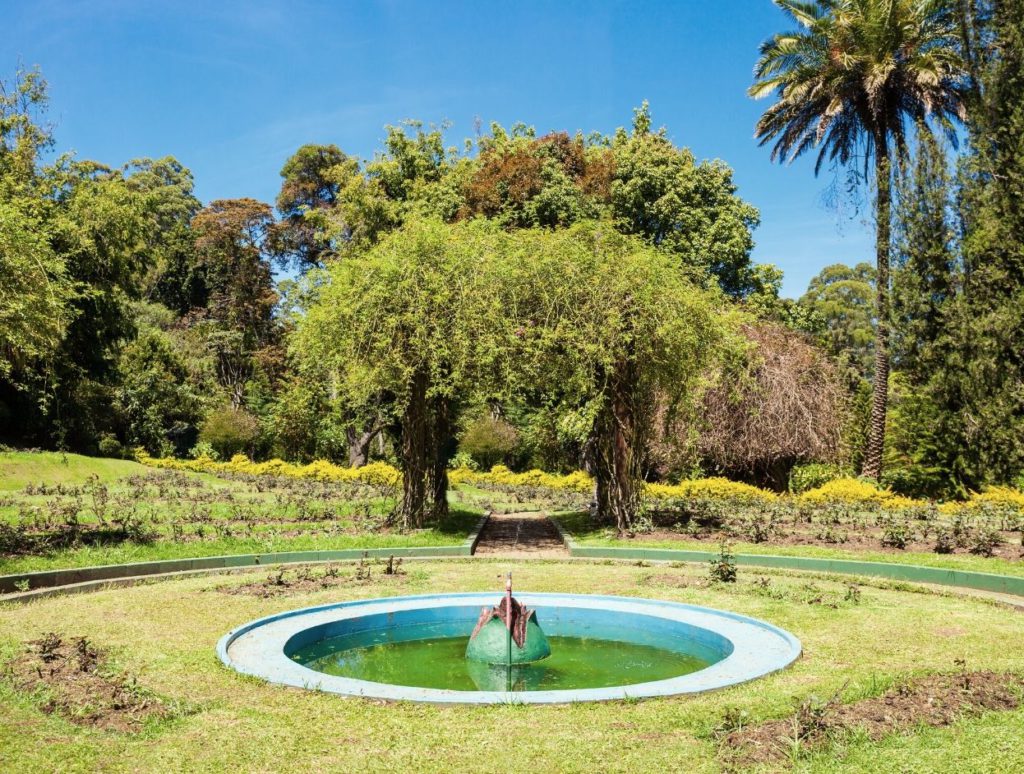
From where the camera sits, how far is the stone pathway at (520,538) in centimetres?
1611

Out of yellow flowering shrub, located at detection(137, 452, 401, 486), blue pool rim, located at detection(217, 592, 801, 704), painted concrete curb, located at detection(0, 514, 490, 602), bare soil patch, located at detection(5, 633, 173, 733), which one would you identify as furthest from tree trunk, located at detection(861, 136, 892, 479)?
bare soil patch, located at detection(5, 633, 173, 733)

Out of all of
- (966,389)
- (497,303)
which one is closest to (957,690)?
(497,303)

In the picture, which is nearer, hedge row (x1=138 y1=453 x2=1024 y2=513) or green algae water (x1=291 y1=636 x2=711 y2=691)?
green algae water (x1=291 y1=636 x2=711 y2=691)

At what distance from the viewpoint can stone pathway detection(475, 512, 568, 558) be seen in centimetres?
1611

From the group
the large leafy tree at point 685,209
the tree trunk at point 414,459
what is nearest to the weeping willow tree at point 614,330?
the tree trunk at point 414,459

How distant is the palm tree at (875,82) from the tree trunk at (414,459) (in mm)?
15010

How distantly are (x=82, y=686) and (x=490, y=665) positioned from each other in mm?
3548

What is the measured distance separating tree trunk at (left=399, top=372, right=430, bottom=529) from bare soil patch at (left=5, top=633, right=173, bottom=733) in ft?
33.0

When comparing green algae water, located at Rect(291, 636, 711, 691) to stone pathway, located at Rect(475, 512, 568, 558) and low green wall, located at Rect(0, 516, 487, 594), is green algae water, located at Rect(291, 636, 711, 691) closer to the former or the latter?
low green wall, located at Rect(0, 516, 487, 594)

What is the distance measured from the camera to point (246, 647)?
8266 mm

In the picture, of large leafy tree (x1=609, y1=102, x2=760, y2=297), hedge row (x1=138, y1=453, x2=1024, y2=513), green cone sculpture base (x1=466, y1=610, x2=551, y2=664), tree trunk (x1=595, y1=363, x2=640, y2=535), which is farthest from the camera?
large leafy tree (x1=609, y1=102, x2=760, y2=297)

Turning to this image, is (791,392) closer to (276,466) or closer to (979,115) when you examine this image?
(979,115)

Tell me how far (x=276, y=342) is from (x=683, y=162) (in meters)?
31.4

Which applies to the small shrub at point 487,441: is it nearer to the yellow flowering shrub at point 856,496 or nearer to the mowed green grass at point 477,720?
the yellow flowering shrub at point 856,496
